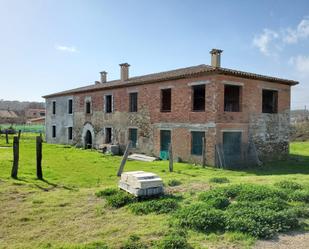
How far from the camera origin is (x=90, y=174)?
13781 millimetres

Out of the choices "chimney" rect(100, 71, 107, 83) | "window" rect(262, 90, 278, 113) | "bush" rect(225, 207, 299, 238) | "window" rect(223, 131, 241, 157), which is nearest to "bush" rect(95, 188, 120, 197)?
"bush" rect(225, 207, 299, 238)

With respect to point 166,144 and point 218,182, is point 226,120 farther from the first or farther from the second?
point 218,182

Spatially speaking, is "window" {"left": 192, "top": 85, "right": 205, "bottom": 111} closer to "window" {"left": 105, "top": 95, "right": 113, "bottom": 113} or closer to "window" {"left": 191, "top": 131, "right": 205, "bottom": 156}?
"window" {"left": 191, "top": 131, "right": 205, "bottom": 156}

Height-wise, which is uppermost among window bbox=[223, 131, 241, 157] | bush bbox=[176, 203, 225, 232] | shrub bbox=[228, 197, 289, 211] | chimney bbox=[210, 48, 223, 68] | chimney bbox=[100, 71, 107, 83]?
chimney bbox=[100, 71, 107, 83]

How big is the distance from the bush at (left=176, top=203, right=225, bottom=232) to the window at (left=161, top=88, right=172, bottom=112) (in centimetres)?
1494

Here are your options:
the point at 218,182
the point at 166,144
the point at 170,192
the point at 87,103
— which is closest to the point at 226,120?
the point at 166,144

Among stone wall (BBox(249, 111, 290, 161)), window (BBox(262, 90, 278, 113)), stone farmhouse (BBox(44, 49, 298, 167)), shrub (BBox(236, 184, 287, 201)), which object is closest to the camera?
shrub (BBox(236, 184, 287, 201))

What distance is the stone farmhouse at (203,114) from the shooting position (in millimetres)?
17547

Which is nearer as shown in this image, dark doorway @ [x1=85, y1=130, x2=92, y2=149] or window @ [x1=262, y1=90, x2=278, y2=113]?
window @ [x1=262, y1=90, x2=278, y2=113]

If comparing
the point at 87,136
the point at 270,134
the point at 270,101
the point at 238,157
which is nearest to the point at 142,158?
the point at 238,157

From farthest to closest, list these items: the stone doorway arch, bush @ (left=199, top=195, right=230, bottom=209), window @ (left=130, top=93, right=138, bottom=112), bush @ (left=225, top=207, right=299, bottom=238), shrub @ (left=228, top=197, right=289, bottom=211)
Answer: the stone doorway arch → window @ (left=130, top=93, right=138, bottom=112) → bush @ (left=199, top=195, right=230, bottom=209) → shrub @ (left=228, top=197, right=289, bottom=211) → bush @ (left=225, top=207, right=299, bottom=238)

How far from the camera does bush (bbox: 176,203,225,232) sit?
19.8ft

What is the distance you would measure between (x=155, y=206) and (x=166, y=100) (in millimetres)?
15200

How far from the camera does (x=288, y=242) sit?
532 centimetres
